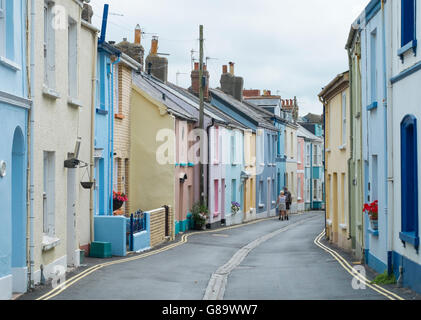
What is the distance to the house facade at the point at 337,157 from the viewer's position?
24.2 meters

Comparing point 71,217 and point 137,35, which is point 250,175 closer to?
point 137,35

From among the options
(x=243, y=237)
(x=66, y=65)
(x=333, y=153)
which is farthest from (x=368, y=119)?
(x=243, y=237)

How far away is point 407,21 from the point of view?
14.1 meters

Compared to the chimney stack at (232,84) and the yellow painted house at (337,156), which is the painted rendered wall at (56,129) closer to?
the yellow painted house at (337,156)

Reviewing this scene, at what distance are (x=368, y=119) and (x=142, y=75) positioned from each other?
17556 millimetres

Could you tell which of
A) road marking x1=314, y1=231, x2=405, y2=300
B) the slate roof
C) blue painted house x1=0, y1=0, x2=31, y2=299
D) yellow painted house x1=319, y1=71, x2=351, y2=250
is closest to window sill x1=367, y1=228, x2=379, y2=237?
road marking x1=314, y1=231, x2=405, y2=300

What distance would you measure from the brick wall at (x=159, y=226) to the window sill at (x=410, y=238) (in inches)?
472

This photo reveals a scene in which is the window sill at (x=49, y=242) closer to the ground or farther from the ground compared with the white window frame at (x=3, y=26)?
closer to the ground

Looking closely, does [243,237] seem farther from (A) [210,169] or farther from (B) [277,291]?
(B) [277,291]

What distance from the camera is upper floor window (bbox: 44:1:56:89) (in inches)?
607

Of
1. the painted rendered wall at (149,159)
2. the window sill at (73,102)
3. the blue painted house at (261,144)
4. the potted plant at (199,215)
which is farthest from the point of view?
the blue painted house at (261,144)

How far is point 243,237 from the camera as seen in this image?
3084cm

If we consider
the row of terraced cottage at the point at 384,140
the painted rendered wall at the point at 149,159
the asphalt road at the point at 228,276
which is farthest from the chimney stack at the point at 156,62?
the row of terraced cottage at the point at 384,140

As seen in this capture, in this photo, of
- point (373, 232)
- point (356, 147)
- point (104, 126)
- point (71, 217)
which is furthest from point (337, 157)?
point (71, 217)
